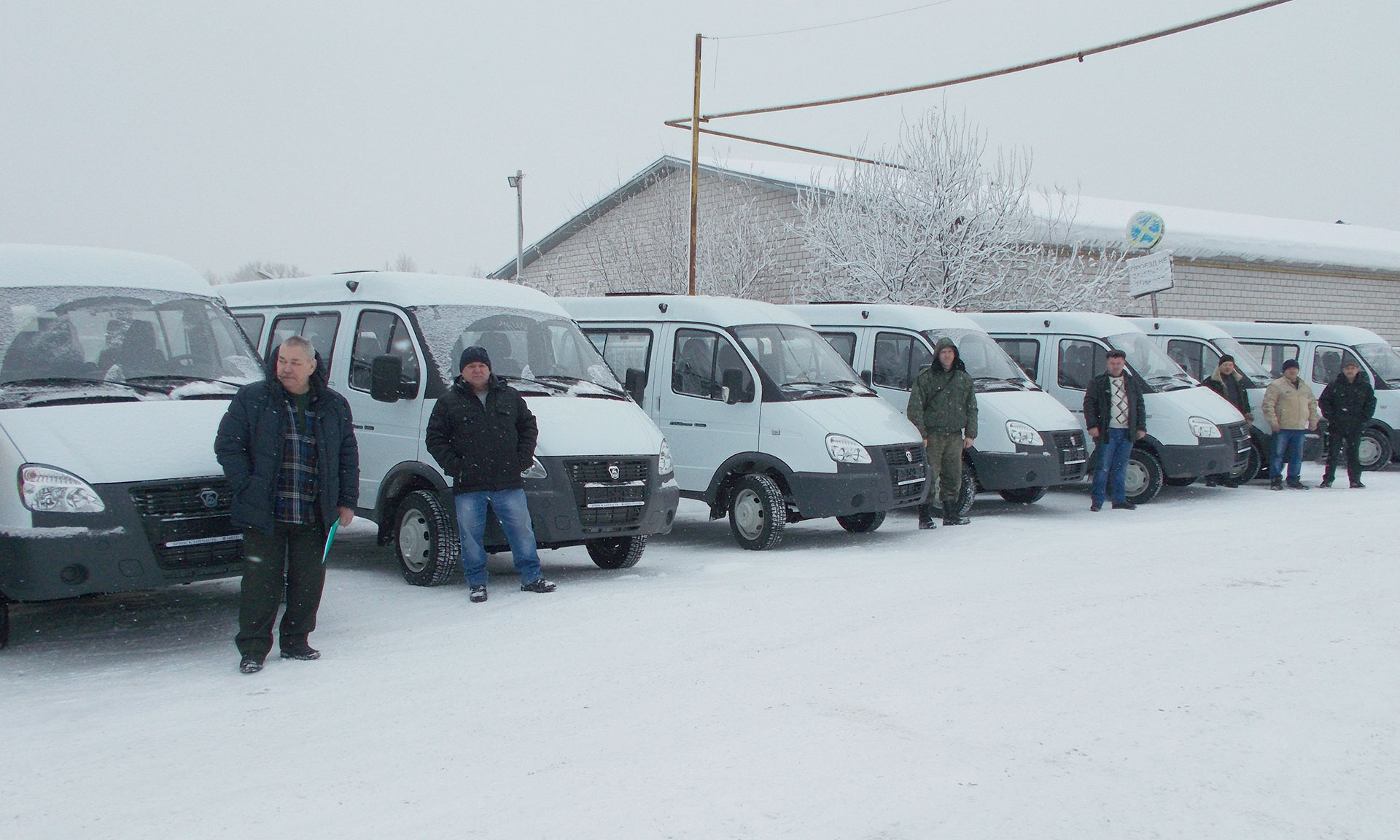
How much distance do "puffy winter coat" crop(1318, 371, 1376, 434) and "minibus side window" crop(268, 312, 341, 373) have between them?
12895mm

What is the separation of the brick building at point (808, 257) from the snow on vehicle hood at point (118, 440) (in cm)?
2281

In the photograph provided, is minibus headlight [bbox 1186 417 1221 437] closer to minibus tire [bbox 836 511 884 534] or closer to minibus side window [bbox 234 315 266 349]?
minibus tire [bbox 836 511 884 534]

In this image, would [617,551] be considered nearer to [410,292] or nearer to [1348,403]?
[410,292]

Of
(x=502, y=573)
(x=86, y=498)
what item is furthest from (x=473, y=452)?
(x=86, y=498)

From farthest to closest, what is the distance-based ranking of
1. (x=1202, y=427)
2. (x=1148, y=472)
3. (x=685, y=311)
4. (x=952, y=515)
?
(x=1148, y=472) < (x=1202, y=427) < (x=952, y=515) < (x=685, y=311)

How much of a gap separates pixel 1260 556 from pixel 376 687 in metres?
7.16

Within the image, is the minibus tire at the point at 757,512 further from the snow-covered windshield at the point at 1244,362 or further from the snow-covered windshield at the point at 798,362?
the snow-covered windshield at the point at 1244,362

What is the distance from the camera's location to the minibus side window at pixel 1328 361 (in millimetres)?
17328

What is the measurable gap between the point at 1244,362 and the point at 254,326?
13.1 m

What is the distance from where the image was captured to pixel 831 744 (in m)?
4.77

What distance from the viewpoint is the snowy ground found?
4.08 metres

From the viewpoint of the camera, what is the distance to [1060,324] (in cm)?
1455

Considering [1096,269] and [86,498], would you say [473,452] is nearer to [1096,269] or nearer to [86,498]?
[86,498]

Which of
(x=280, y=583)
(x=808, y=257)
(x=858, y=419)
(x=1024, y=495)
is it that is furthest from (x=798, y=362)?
(x=808, y=257)
